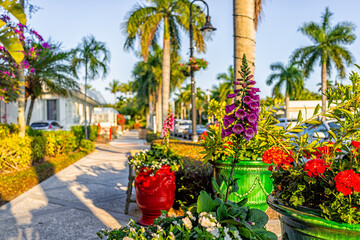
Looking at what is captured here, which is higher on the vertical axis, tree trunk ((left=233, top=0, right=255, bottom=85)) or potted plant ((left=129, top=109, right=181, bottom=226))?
tree trunk ((left=233, top=0, right=255, bottom=85))

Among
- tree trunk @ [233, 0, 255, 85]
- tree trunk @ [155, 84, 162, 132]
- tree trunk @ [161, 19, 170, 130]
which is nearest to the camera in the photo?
tree trunk @ [233, 0, 255, 85]

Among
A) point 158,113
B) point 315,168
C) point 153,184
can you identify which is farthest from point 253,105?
point 158,113

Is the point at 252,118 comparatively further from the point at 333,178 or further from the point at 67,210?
the point at 67,210

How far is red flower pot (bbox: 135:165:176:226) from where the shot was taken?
456 centimetres

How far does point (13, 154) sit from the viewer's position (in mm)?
8070

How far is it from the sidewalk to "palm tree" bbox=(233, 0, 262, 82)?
3.24 metres

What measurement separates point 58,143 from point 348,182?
11446 millimetres

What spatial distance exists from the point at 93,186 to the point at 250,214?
20.6 ft

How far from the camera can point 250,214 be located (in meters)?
1.81

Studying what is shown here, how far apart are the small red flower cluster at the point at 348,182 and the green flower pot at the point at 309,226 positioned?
0.66ft

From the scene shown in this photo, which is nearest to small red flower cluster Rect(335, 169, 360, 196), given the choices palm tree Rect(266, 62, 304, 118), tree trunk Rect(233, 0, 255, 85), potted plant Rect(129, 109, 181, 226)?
potted plant Rect(129, 109, 181, 226)

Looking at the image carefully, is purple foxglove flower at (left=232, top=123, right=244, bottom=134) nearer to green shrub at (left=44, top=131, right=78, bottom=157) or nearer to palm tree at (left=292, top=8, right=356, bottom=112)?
green shrub at (left=44, top=131, right=78, bottom=157)

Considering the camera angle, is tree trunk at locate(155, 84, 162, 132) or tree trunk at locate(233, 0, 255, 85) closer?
tree trunk at locate(233, 0, 255, 85)

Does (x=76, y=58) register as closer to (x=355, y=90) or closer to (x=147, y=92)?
(x=355, y=90)
